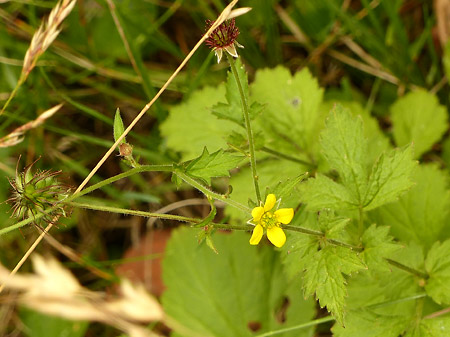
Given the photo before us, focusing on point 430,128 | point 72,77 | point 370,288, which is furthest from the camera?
point 72,77

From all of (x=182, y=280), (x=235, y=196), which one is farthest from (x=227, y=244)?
(x=235, y=196)

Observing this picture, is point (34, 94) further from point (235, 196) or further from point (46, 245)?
point (235, 196)

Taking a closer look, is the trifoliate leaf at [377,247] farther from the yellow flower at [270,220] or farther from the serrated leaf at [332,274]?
the yellow flower at [270,220]

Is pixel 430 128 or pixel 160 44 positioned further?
pixel 160 44

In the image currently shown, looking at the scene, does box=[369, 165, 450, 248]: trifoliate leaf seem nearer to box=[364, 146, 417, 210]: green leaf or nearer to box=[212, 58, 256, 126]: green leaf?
box=[364, 146, 417, 210]: green leaf

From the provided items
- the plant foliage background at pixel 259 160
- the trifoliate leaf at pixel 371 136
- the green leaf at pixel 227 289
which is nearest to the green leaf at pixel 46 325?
the plant foliage background at pixel 259 160

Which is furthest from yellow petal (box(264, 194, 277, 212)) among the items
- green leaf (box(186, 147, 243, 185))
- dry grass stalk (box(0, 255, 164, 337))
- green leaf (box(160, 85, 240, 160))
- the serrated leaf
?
green leaf (box(160, 85, 240, 160))
